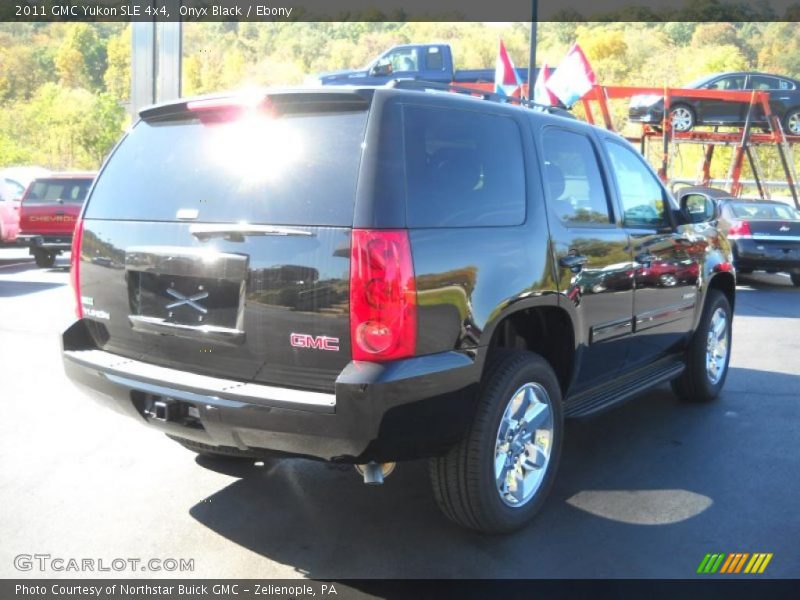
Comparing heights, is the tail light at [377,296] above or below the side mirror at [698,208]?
below

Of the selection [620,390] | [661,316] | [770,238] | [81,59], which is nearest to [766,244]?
[770,238]

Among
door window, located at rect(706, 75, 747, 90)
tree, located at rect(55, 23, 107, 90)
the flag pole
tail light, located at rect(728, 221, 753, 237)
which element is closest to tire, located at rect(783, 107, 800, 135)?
door window, located at rect(706, 75, 747, 90)

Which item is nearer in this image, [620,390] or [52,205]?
[620,390]

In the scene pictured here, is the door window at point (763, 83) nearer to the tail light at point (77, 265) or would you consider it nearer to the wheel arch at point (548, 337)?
the wheel arch at point (548, 337)

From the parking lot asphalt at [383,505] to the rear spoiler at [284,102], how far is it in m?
1.87

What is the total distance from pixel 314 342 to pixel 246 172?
2.61 feet

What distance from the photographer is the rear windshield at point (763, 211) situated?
1393 cm

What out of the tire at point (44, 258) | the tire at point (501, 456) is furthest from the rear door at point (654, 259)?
the tire at point (44, 258)

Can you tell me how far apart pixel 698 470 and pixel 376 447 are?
2336 mm

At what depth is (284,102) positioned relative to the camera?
10.7ft

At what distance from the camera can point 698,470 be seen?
4.42 meters

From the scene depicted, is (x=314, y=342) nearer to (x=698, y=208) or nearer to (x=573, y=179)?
(x=573, y=179)

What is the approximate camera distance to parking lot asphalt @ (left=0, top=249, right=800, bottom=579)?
10.9 ft

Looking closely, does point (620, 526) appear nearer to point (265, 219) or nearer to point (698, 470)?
point (698, 470)
